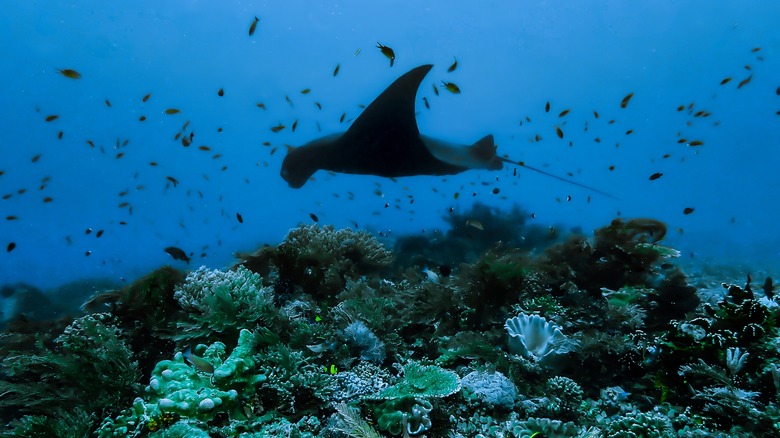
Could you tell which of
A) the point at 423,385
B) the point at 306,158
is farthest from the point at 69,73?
the point at 423,385

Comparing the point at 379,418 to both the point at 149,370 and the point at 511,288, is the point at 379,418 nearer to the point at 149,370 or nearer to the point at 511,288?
the point at 511,288

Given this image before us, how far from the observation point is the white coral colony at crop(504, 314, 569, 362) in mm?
3326

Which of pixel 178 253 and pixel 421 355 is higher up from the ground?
pixel 178 253

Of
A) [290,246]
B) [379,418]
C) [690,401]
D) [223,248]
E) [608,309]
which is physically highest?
[223,248]

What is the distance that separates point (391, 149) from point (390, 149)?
23 mm

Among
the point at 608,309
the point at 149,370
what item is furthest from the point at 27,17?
the point at 608,309

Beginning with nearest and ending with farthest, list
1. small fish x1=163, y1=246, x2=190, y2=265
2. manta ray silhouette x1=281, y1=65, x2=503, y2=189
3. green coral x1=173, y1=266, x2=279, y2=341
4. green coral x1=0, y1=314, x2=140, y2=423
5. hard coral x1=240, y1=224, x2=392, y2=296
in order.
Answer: green coral x1=0, y1=314, x2=140, y2=423 < green coral x1=173, y1=266, x2=279, y2=341 < hard coral x1=240, y1=224, x2=392, y2=296 < small fish x1=163, y1=246, x2=190, y2=265 < manta ray silhouette x1=281, y1=65, x2=503, y2=189

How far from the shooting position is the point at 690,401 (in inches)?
111

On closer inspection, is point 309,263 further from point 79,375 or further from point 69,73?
point 69,73

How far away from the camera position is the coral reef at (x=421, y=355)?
2.52m

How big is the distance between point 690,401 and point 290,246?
4.49 m

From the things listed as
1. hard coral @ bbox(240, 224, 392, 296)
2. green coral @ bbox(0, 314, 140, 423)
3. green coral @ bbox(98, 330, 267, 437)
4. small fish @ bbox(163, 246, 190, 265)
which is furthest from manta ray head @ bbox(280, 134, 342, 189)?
green coral @ bbox(98, 330, 267, 437)

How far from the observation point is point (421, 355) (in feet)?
12.4

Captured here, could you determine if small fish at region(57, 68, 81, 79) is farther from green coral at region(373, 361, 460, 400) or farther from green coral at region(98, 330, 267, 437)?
green coral at region(373, 361, 460, 400)
